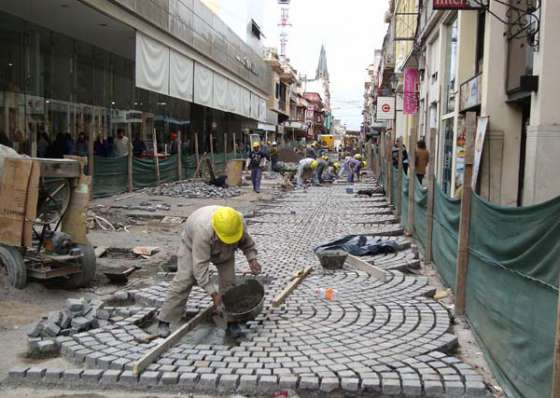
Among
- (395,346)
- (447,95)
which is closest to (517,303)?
(395,346)

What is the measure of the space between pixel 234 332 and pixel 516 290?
2.55 m

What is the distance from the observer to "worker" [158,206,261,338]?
17.7 feet

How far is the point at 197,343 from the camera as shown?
5598mm

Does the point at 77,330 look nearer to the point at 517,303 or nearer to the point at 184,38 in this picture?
the point at 517,303

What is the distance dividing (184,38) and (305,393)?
784 inches

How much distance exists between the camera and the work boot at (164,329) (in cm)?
567

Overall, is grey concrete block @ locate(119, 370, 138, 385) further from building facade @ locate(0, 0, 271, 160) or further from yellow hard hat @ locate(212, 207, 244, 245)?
building facade @ locate(0, 0, 271, 160)

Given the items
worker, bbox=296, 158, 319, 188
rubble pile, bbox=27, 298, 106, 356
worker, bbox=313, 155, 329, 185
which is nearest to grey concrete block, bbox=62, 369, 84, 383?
rubble pile, bbox=27, 298, 106, 356

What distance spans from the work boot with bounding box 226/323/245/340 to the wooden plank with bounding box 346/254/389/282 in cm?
302

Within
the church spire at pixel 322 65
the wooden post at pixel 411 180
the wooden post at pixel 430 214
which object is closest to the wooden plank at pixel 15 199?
the wooden post at pixel 430 214

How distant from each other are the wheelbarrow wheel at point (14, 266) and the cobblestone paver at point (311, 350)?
139 centimetres

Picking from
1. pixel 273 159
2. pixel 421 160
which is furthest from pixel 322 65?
pixel 421 160

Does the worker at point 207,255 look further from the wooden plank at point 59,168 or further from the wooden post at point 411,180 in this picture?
the wooden post at point 411,180

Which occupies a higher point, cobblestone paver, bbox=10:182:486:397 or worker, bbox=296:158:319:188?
worker, bbox=296:158:319:188
